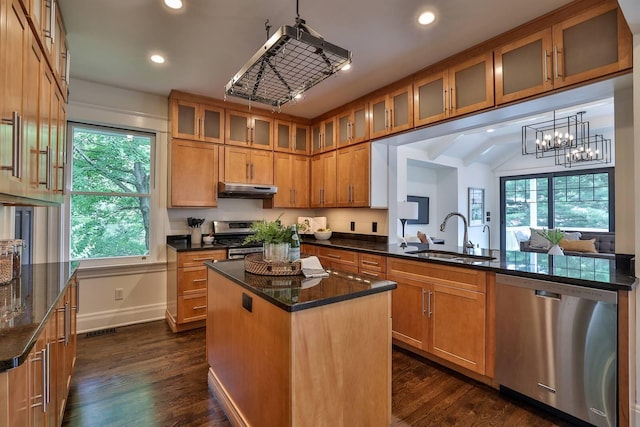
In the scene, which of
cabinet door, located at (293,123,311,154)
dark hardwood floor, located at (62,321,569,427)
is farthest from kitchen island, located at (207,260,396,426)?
cabinet door, located at (293,123,311,154)

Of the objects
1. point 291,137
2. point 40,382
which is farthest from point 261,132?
point 40,382

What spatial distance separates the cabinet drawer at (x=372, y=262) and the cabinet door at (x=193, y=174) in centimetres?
197

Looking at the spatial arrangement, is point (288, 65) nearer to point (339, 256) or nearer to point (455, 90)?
point (455, 90)

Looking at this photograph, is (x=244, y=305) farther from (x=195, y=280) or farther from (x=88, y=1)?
(x=88, y=1)

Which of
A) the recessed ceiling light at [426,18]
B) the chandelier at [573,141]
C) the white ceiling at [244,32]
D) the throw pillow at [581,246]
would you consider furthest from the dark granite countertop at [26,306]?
the chandelier at [573,141]

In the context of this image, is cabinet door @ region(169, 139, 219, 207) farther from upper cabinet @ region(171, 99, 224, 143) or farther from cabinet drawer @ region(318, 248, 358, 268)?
cabinet drawer @ region(318, 248, 358, 268)

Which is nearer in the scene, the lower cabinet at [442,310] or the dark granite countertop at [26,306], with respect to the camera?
the dark granite countertop at [26,306]

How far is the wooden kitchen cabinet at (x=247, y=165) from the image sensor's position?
13.2ft

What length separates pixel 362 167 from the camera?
3855 mm

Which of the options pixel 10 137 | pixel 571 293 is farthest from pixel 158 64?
pixel 571 293

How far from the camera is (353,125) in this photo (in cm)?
397

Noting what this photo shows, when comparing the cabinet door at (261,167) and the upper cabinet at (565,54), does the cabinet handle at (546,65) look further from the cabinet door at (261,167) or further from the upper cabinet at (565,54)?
the cabinet door at (261,167)

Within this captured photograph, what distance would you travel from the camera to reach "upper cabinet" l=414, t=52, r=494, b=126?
8.48ft

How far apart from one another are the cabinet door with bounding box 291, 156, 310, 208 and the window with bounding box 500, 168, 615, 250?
19.5 feet
